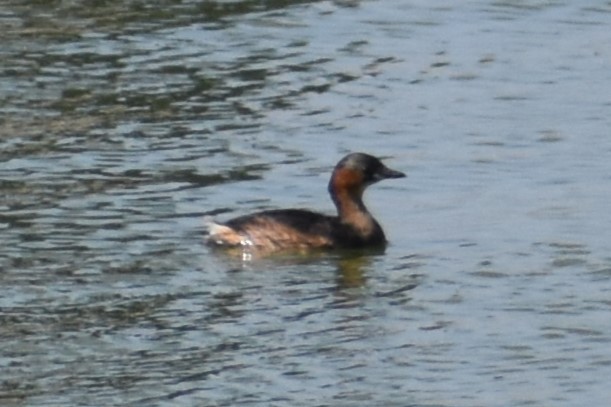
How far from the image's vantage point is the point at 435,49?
73.9 ft

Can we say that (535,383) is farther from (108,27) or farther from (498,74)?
(108,27)

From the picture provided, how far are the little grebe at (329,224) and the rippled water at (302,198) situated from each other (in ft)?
0.55

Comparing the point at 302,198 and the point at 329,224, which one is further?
the point at 302,198

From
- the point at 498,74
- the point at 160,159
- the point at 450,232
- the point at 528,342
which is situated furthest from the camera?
the point at 498,74

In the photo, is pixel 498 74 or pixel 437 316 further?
pixel 498 74

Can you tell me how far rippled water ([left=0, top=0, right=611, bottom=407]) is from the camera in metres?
12.8

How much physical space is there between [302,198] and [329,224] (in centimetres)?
124

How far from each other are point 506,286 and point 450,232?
1.57m

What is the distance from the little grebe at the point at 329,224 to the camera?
1581 centimetres

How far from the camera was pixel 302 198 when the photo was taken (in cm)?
1742

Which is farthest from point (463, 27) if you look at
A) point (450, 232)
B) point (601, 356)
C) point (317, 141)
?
point (601, 356)

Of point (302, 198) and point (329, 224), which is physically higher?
point (329, 224)

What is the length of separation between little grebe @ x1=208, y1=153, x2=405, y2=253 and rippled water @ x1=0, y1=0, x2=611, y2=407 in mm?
167

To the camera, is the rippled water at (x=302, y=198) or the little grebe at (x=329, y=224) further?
the little grebe at (x=329, y=224)
